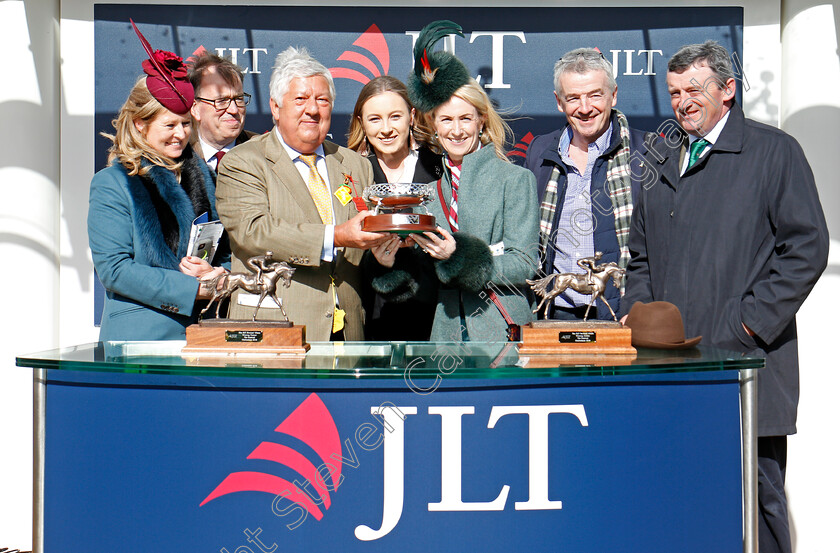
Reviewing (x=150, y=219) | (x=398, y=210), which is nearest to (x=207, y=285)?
(x=150, y=219)

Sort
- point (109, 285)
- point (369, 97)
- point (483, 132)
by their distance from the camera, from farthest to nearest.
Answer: point (369, 97) → point (483, 132) → point (109, 285)

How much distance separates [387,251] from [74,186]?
242cm

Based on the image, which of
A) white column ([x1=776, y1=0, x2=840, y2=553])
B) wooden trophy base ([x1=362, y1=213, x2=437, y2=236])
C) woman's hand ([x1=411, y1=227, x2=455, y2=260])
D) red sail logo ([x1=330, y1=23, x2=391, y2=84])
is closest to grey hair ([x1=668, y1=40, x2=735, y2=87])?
woman's hand ([x1=411, y1=227, x2=455, y2=260])

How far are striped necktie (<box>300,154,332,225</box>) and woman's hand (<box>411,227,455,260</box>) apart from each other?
1.75ft

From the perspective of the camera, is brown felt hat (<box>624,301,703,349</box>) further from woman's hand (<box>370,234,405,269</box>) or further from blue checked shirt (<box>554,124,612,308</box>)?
woman's hand (<box>370,234,405,269</box>)

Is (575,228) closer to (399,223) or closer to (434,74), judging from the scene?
(434,74)

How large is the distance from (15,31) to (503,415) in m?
3.70

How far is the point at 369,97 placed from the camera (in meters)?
3.94

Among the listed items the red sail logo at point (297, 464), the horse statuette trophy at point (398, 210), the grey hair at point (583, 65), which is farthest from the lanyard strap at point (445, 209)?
the red sail logo at point (297, 464)

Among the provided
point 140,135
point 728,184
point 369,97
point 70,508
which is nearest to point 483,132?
point 369,97

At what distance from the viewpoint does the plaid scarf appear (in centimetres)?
360

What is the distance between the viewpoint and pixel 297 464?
2.27 metres

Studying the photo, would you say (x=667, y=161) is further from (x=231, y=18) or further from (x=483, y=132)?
(x=231, y=18)

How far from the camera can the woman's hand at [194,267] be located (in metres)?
3.38
